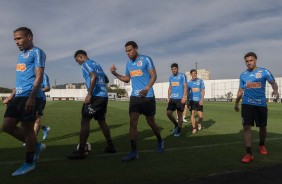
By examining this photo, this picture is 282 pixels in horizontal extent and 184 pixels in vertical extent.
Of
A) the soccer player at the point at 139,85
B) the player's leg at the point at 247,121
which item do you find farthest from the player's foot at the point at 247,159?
the soccer player at the point at 139,85

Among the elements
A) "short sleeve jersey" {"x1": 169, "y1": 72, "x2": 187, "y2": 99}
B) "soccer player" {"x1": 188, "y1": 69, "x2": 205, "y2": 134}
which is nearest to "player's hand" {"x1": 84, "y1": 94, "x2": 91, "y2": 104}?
"short sleeve jersey" {"x1": 169, "y1": 72, "x2": 187, "y2": 99}

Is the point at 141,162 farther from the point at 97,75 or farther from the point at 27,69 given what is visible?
the point at 27,69

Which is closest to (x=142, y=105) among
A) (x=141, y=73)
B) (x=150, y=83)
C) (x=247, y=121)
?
(x=150, y=83)

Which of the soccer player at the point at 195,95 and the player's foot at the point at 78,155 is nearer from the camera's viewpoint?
the player's foot at the point at 78,155

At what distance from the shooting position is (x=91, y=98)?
5633 millimetres

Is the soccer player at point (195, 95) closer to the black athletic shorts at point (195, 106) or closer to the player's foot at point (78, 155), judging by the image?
the black athletic shorts at point (195, 106)

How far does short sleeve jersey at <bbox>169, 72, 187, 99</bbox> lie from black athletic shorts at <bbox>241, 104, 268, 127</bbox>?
3189 millimetres

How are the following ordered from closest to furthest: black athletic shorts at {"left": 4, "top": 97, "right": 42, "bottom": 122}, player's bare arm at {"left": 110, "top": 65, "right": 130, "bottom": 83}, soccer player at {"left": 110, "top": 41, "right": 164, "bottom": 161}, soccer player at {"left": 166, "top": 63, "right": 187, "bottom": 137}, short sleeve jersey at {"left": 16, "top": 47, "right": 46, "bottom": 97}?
black athletic shorts at {"left": 4, "top": 97, "right": 42, "bottom": 122}
short sleeve jersey at {"left": 16, "top": 47, "right": 46, "bottom": 97}
soccer player at {"left": 110, "top": 41, "right": 164, "bottom": 161}
player's bare arm at {"left": 110, "top": 65, "right": 130, "bottom": 83}
soccer player at {"left": 166, "top": 63, "right": 187, "bottom": 137}

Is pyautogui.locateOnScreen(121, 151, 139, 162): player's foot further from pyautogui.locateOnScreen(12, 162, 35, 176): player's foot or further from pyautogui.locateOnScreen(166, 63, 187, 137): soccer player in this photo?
pyautogui.locateOnScreen(166, 63, 187, 137): soccer player

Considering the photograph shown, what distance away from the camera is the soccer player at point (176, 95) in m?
8.70

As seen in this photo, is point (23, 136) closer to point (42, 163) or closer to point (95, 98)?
point (42, 163)

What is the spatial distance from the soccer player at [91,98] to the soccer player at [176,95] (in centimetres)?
318

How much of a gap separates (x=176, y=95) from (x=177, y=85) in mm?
330

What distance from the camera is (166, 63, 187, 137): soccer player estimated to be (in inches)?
343
